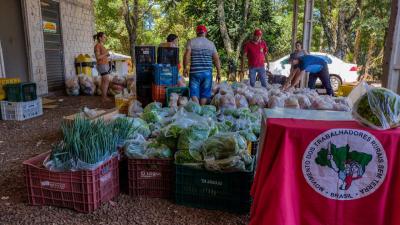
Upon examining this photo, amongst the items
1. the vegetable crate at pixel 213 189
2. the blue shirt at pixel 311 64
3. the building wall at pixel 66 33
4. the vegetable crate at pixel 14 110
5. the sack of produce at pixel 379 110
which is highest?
the building wall at pixel 66 33

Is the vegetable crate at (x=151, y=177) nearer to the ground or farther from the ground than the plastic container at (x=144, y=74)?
nearer to the ground

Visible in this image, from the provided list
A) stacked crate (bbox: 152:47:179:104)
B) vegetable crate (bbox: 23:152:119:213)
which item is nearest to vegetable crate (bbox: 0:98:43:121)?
stacked crate (bbox: 152:47:179:104)

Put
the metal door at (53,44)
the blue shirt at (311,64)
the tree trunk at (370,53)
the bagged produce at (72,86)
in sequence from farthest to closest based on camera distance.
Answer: the tree trunk at (370,53), the bagged produce at (72,86), the metal door at (53,44), the blue shirt at (311,64)

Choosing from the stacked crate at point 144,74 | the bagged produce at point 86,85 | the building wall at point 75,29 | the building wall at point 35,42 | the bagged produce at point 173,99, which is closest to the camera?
the bagged produce at point 173,99

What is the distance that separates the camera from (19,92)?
6.29 meters

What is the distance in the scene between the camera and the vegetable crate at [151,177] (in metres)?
3.17

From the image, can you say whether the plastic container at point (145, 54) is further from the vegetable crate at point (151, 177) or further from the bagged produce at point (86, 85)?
the bagged produce at point (86, 85)

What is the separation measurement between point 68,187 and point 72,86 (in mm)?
7456

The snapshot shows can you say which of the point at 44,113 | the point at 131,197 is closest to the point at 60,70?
the point at 44,113

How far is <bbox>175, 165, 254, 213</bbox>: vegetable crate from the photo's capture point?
9.64ft

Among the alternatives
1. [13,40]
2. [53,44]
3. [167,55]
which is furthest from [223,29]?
[167,55]

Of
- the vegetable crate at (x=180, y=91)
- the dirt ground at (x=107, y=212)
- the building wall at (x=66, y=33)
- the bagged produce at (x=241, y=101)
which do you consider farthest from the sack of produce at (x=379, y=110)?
the building wall at (x=66, y=33)

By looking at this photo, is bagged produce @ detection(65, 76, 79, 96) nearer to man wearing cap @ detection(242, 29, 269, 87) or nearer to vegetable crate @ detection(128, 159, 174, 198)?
man wearing cap @ detection(242, 29, 269, 87)

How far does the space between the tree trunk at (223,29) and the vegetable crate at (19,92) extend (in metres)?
11.0
